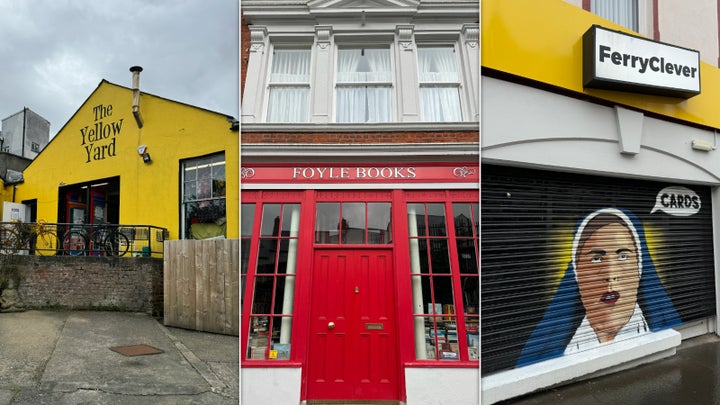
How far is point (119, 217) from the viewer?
7.94 m

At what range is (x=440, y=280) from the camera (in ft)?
4.52

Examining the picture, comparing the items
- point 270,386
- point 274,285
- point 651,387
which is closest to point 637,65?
point 651,387

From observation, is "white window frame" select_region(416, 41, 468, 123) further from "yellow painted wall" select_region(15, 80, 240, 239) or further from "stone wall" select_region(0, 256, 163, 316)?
"stone wall" select_region(0, 256, 163, 316)

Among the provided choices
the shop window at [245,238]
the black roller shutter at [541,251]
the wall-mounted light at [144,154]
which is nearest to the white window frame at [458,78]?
the shop window at [245,238]

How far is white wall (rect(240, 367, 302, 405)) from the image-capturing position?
1.36 metres

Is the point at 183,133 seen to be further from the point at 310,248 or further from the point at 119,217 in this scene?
the point at 310,248

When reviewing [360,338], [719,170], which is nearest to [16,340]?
[360,338]

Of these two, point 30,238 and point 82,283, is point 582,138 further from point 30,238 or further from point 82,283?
point 30,238

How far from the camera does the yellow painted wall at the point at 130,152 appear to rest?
687 centimetres

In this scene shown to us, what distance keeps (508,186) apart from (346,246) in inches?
90.2

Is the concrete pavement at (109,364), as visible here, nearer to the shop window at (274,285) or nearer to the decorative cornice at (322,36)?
the shop window at (274,285)

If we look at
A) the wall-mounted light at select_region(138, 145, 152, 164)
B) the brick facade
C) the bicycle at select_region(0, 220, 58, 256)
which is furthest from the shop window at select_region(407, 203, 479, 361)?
the bicycle at select_region(0, 220, 58, 256)

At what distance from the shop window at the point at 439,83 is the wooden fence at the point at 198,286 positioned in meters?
3.03

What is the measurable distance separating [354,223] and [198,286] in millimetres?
4244
